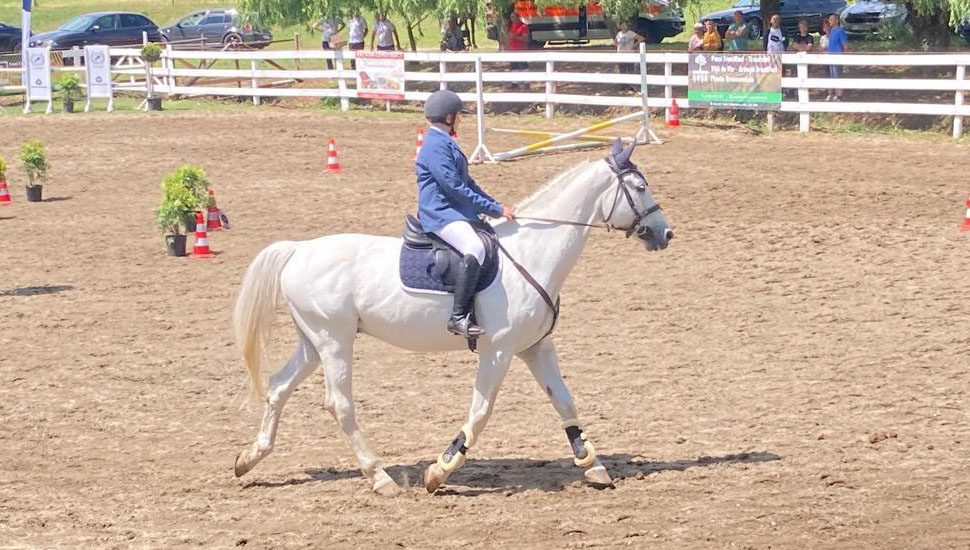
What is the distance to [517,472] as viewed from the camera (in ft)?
27.8

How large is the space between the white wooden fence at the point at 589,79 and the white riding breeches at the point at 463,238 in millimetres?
17096

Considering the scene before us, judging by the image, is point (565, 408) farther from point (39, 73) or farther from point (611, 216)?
point (39, 73)

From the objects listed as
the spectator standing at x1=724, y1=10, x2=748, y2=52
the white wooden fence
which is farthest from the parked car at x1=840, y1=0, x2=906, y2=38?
the spectator standing at x1=724, y1=10, x2=748, y2=52

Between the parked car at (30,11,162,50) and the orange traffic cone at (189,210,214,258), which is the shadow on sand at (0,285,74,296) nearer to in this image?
the orange traffic cone at (189,210,214,258)

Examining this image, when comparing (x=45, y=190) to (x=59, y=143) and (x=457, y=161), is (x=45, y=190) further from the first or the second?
(x=457, y=161)

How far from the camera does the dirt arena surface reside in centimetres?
753

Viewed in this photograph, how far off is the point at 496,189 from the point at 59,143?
1178 cm

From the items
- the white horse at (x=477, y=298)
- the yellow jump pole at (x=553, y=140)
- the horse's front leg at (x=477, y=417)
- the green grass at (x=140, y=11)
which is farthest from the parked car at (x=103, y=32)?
the horse's front leg at (x=477, y=417)

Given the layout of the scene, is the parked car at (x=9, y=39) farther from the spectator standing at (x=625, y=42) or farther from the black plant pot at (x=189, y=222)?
the black plant pot at (x=189, y=222)

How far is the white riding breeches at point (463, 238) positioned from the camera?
7.96 meters

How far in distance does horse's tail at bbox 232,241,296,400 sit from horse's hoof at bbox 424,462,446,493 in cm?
A: 137

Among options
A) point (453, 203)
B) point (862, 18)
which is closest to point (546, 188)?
point (453, 203)

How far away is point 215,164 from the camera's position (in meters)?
23.9

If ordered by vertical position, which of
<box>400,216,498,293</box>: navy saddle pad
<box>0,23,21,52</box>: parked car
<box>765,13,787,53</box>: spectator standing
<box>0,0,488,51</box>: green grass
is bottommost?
<box>400,216,498,293</box>: navy saddle pad
